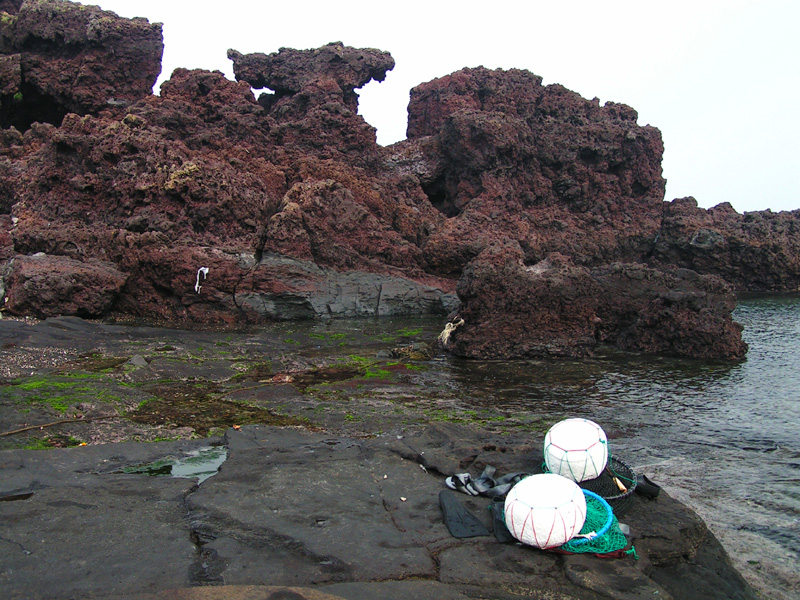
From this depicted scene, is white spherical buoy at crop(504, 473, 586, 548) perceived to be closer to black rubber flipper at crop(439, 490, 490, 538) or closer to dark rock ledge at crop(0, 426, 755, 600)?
dark rock ledge at crop(0, 426, 755, 600)

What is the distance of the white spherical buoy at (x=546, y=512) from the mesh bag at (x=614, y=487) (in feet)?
2.73

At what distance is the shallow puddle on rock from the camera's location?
20.5 ft

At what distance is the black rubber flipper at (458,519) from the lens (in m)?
4.75

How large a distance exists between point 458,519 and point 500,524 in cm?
39

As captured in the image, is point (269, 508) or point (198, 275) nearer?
point (269, 508)

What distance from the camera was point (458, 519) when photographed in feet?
16.2

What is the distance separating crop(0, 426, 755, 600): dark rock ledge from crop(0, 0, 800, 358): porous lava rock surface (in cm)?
1074

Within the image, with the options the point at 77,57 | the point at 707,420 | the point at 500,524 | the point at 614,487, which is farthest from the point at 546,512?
the point at 77,57

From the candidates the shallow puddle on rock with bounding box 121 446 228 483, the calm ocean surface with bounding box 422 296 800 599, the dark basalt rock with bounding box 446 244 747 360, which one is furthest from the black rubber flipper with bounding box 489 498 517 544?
the dark basalt rock with bounding box 446 244 747 360

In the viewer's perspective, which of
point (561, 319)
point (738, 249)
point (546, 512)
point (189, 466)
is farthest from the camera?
point (738, 249)

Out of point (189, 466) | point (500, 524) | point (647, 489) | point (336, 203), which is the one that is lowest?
point (189, 466)

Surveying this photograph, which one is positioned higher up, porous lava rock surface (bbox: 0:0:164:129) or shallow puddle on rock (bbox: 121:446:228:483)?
porous lava rock surface (bbox: 0:0:164:129)

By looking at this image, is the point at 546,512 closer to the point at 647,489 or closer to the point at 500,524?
the point at 500,524

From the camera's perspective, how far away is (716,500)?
643 cm
